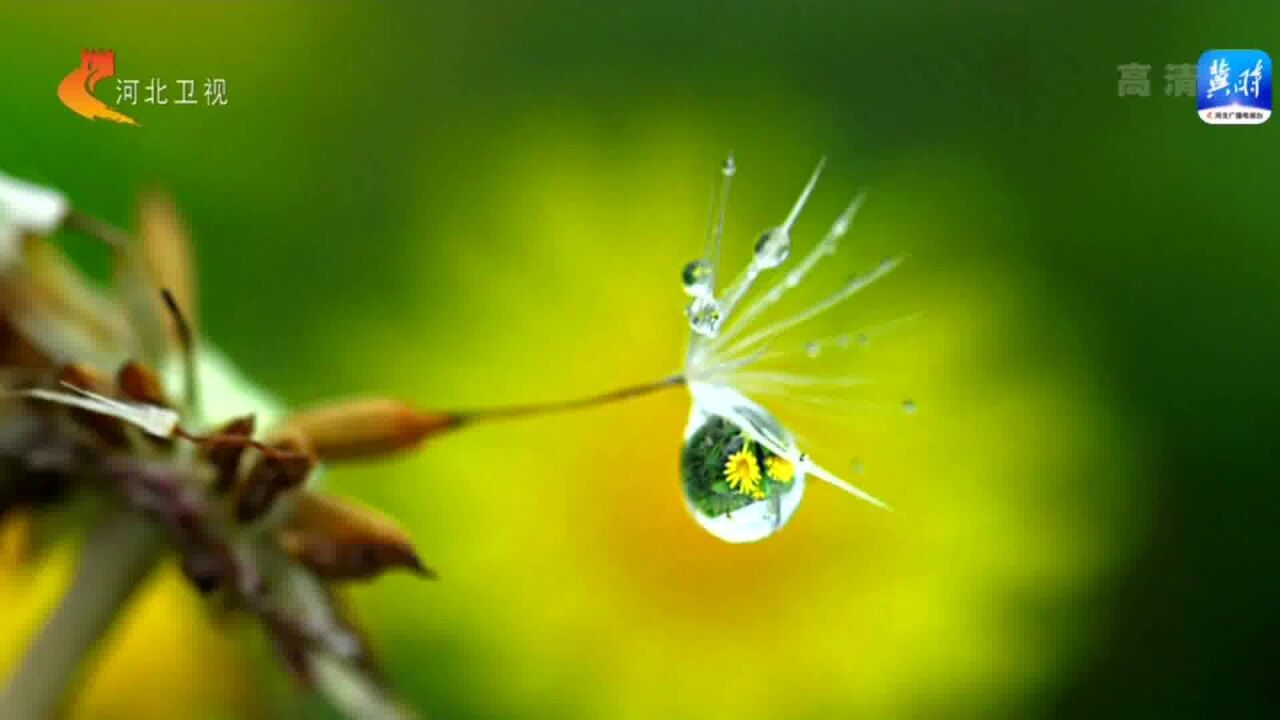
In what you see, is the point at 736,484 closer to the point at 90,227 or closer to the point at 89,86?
the point at 90,227

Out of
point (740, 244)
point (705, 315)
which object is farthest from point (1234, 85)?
point (705, 315)

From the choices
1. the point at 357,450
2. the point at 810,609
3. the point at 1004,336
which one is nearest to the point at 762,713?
the point at 810,609

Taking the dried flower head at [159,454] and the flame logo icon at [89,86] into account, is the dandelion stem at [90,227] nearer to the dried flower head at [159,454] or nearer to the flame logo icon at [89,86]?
the dried flower head at [159,454]

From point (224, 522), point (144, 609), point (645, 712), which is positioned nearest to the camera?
point (224, 522)

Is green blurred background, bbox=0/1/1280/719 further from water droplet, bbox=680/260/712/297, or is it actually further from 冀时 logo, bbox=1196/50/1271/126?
water droplet, bbox=680/260/712/297

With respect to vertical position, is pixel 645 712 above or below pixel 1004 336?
below

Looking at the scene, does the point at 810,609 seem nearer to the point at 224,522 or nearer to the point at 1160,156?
the point at 1160,156
